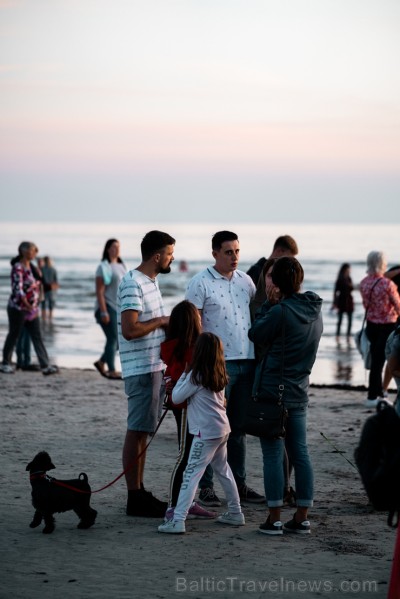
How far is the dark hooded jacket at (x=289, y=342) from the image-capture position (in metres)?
5.93

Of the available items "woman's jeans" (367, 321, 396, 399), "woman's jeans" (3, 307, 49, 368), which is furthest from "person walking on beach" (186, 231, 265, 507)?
"woman's jeans" (3, 307, 49, 368)

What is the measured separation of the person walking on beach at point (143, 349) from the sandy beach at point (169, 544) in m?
0.55

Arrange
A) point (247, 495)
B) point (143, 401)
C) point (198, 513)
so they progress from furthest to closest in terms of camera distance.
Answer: point (247, 495) < point (198, 513) < point (143, 401)

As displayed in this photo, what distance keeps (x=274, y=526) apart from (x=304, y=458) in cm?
46

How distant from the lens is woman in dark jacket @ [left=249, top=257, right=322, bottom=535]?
595 centimetres

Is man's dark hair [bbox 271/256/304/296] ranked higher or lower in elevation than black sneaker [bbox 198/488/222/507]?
higher

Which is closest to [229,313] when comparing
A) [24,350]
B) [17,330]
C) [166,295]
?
[17,330]

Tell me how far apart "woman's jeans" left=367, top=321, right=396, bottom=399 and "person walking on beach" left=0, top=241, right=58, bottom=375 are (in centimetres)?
463

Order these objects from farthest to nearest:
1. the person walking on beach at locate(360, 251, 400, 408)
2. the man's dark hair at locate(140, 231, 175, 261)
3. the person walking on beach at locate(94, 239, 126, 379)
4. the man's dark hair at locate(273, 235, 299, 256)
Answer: the person walking on beach at locate(94, 239, 126, 379)
the person walking on beach at locate(360, 251, 400, 408)
the man's dark hair at locate(273, 235, 299, 256)
the man's dark hair at locate(140, 231, 175, 261)

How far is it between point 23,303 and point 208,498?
22.4 ft

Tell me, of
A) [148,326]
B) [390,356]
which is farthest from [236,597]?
[148,326]

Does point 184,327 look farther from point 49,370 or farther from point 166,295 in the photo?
point 166,295

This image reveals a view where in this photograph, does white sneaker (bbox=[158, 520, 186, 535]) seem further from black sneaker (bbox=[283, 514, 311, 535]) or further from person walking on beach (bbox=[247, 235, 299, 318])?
person walking on beach (bbox=[247, 235, 299, 318])

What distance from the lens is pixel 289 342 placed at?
5969 mm
